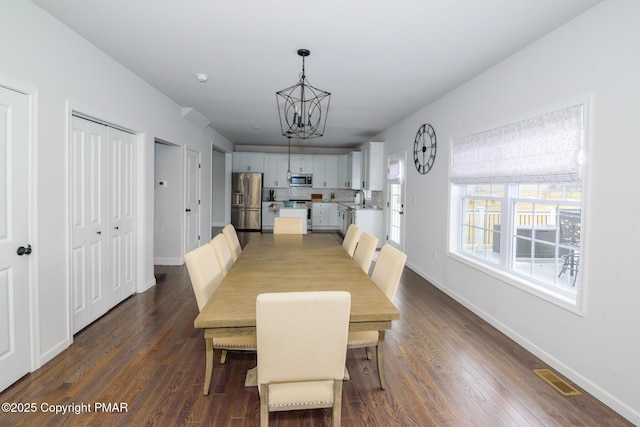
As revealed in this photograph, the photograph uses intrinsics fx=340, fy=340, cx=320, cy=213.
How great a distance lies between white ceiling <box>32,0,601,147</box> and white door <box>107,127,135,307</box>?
0.83 meters

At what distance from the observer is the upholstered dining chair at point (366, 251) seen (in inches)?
109

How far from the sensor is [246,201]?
959cm

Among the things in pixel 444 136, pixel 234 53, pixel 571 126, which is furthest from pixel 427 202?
pixel 234 53

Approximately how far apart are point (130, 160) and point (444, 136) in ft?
12.3

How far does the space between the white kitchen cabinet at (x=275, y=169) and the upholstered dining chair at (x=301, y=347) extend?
858 centimetres

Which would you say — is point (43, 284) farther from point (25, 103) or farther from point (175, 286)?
point (175, 286)

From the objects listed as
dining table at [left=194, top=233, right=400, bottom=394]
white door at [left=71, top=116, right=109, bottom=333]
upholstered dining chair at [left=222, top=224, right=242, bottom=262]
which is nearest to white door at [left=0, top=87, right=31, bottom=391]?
white door at [left=71, top=116, right=109, bottom=333]

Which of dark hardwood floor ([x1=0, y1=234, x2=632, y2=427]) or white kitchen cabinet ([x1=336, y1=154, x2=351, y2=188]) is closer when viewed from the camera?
dark hardwood floor ([x1=0, y1=234, x2=632, y2=427])

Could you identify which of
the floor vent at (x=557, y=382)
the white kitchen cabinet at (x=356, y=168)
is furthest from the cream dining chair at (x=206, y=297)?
the white kitchen cabinet at (x=356, y=168)

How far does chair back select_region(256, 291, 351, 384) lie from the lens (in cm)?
137

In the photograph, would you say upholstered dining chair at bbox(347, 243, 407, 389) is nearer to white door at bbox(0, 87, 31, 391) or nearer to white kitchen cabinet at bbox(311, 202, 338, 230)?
white door at bbox(0, 87, 31, 391)

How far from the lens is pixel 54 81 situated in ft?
8.27

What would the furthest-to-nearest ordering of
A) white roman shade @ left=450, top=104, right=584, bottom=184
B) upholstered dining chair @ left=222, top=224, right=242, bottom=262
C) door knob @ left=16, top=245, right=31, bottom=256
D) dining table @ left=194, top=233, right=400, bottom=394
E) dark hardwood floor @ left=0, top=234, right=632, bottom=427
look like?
upholstered dining chair @ left=222, top=224, right=242, bottom=262, white roman shade @ left=450, top=104, right=584, bottom=184, door knob @ left=16, top=245, right=31, bottom=256, dark hardwood floor @ left=0, top=234, right=632, bottom=427, dining table @ left=194, top=233, right=400, bottom=394

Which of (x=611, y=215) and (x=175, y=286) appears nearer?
(x=611, y=215)
